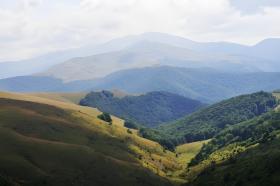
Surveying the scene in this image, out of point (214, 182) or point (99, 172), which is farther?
point (99, 172)

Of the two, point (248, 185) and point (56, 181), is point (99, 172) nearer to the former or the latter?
point (56, 181)

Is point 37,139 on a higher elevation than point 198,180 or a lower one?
higher

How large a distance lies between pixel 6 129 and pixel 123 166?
49.8 metres

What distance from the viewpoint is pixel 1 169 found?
14988cm

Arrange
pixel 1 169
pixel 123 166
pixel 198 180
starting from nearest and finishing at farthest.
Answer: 1. pixel 1 169
2. pixel 198 180
3. pixel 123 166

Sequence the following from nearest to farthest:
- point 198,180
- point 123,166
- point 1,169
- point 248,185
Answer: point 248,185
point 1,169
point 198,180
point 123,166

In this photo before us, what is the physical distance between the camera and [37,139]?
188 metres

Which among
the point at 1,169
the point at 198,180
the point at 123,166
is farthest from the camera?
the point at 123,166

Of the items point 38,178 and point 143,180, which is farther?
point 143,180

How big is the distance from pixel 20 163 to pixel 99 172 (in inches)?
1172

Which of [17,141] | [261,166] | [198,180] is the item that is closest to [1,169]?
[17,141]

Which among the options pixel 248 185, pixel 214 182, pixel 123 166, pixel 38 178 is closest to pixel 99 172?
pixel 123 166

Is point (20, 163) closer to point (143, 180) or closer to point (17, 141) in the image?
point (17, 141)

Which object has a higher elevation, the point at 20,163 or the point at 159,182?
the point at 20,163
